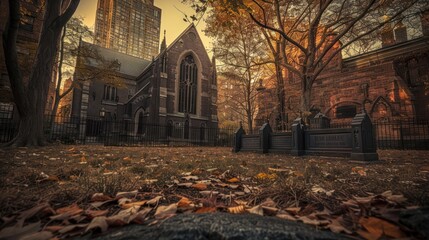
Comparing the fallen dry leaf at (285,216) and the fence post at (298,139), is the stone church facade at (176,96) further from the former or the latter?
the fallen dry leaf at (285,216)

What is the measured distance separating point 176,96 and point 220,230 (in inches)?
922

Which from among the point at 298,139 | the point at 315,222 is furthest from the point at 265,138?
the point at 315,222

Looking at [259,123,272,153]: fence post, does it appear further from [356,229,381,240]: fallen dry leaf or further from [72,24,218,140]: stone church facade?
[72,24,218,140]: stone church facade

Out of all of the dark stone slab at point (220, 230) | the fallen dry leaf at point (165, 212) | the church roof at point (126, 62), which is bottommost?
the fallen dry leaf at point (165, 212)

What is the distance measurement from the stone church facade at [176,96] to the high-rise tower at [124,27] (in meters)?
43.6

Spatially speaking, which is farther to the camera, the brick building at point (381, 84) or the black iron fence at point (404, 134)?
the brick building at point (381, 84)

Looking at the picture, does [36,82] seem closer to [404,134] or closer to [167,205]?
[167,205]

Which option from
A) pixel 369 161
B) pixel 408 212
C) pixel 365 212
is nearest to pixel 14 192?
pixel 365 212

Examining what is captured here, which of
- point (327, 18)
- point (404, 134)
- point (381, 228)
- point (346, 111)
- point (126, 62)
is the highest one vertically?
point (126, 62)

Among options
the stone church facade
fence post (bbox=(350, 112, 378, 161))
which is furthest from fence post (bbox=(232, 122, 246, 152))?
the stone church facade

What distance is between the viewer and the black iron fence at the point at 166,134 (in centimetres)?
1327

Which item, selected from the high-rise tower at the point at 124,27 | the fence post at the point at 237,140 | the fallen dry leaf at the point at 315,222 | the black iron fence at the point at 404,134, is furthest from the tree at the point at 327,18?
the high-rise tower at the point at 124,27

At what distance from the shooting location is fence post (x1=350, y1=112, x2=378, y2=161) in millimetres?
5875

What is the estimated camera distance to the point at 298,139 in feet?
26.1
